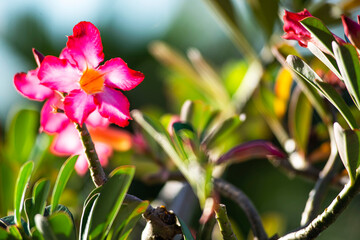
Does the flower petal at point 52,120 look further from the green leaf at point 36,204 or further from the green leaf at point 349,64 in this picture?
the green leaf at point 349,64

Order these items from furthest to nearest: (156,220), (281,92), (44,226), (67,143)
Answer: (281,92) < (67,143) < (156,220) < (44,226)

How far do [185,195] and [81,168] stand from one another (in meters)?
0.17

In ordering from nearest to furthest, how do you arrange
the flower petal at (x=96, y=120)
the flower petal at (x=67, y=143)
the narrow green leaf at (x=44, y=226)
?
1. the narrow green leaf at (x=44, y=226)
2. the flower petal at (x=96, y=120)
3. the flower petal at (x=67, y=143)

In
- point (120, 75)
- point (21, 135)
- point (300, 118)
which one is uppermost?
point (120, 75)

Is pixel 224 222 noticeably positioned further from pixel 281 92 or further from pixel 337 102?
pixel 281 92

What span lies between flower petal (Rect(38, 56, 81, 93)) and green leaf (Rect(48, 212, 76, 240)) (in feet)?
0.42

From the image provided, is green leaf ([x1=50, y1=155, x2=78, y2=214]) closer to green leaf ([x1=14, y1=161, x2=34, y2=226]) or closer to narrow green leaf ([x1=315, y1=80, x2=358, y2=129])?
green leaf ([x1=14, y1=161, x2=34, y2=226])

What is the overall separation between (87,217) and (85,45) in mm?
156

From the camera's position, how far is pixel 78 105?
46 centimetres

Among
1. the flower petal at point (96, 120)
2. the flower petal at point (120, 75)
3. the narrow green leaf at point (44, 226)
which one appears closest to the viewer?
the narrow green leaf at point (44, 226)

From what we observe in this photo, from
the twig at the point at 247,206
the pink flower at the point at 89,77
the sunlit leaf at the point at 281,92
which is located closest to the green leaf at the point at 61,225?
the pink flower at the point at 89,77

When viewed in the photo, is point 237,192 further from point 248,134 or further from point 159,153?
point 248,134

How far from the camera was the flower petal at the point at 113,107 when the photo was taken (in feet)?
1.59

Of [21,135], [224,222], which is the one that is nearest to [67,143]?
[21,135]
